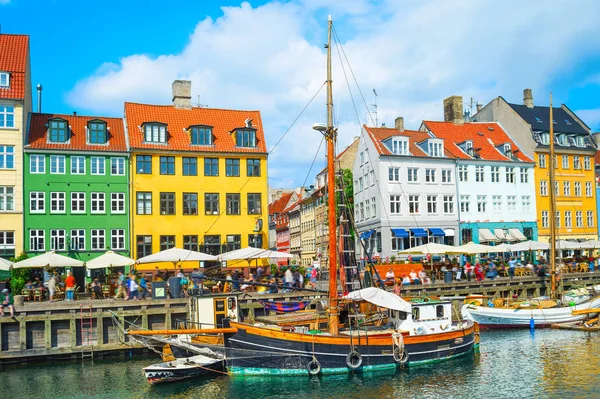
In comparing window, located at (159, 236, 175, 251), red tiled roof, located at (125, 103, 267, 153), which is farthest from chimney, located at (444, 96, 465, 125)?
window, located at (159, 236, 175, 251)

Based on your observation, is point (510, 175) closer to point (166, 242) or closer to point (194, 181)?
point (194, 181)

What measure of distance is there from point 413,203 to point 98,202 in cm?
2709

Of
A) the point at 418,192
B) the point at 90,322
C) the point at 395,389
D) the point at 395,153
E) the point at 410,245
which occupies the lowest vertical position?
the point at 395,389

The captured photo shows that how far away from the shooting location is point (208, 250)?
1943 inches

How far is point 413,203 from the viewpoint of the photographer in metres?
57.2

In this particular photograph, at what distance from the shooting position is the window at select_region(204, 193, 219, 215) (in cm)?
4988

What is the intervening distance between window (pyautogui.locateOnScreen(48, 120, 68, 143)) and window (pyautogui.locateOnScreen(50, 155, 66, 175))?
4.20 feet

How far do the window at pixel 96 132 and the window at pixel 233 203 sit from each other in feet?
33.9

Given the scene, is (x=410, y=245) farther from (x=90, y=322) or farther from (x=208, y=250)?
(x=90, y=322)

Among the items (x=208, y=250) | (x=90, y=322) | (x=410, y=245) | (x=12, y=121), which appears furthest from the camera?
(x=410, y=245)

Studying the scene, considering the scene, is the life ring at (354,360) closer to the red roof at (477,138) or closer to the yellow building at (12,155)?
the yellow building at (12,155)

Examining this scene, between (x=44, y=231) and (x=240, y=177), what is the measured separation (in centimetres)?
1507

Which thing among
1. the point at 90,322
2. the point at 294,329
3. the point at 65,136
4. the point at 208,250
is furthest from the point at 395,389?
the point at 65,136

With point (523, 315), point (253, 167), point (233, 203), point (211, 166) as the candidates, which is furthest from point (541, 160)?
point (211, 166)
